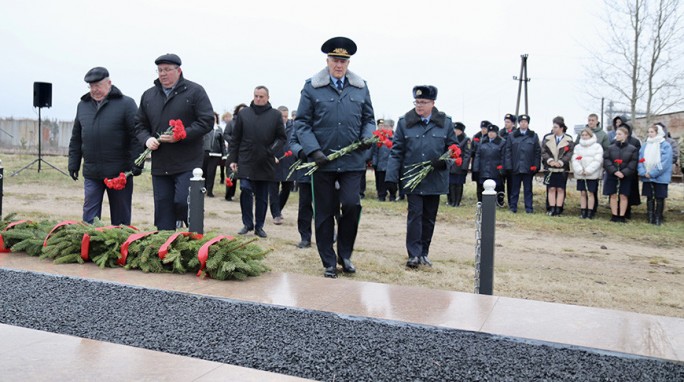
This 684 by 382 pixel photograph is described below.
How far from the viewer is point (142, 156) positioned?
745 cm

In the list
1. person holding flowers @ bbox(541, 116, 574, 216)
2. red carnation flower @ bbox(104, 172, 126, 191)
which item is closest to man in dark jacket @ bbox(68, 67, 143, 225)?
red carnation flower @ bbox(104, 172, 126, 191)

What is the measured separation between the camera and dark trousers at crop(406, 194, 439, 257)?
752 centimetres

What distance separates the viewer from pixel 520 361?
12.2ft

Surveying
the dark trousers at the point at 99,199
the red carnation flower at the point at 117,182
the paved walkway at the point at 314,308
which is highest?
the red carnation flower at the point at 117,182

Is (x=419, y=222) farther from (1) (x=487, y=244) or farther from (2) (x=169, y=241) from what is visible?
(2) (x=169, y=241)

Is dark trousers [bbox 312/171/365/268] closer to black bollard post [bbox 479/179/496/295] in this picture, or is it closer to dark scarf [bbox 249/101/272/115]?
black bollard post [bbox 479/179/496/295]

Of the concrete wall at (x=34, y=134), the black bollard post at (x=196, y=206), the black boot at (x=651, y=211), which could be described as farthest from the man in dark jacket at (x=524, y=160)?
the concrete wall at (x=34, y=134)

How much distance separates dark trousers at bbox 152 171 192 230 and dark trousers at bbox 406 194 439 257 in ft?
7.83

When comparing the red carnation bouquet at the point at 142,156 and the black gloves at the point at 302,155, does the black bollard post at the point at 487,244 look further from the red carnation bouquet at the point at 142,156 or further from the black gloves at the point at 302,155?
the red carnation bouquet at the point at 142,156

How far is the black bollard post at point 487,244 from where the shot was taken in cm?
566

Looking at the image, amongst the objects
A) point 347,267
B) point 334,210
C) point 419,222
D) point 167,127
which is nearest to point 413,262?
point 419,222

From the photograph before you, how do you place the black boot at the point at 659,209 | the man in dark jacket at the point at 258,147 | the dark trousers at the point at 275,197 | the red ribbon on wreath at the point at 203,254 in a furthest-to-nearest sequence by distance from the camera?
the black boot at the point at 659,209
the dark trousers at the point at 275,197
the man in dark jacket at the point at 258,147
the red ribbon on wreath at the point at 203,254

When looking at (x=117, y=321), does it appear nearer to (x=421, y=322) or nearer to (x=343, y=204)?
(x=421, y=322)

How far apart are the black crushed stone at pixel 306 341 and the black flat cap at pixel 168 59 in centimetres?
305
